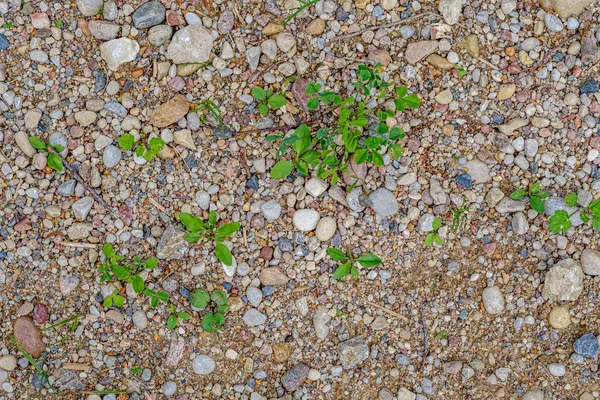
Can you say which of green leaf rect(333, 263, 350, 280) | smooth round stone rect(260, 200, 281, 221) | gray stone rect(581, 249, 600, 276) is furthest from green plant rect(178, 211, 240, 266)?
gray stone rect(581, 249, 600, 276)

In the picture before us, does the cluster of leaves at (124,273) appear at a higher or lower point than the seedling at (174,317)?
higher

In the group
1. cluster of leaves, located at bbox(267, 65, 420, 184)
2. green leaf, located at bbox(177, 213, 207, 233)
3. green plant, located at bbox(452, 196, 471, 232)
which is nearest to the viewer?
cluster of leaves, located at bbox(267, 65, 420, 184)

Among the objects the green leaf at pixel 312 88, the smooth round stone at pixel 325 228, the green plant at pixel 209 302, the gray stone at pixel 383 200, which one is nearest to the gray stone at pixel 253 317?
the green plant at pixel 209 302

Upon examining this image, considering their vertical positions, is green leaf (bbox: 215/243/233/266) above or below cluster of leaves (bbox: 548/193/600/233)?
below

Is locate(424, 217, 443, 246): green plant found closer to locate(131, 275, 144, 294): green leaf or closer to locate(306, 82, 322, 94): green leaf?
locate(306, 82, 322, 94): green leaf

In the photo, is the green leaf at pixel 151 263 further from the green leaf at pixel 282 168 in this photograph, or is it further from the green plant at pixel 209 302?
the green leaf at pixel 282 168

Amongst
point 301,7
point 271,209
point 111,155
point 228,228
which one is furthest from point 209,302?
point 301,7
